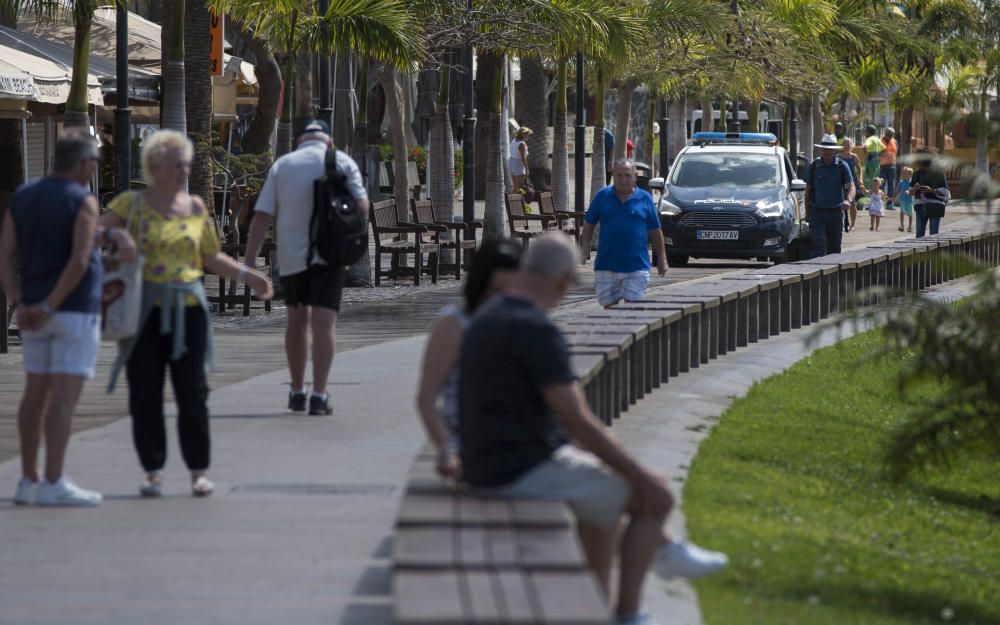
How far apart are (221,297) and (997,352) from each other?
10627 mm

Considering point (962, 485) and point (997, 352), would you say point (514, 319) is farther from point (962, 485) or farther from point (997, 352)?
point (962, 485)

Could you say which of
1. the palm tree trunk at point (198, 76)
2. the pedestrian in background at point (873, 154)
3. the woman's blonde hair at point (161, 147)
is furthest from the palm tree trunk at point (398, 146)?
the woman's blonde hair at point (161, 147)

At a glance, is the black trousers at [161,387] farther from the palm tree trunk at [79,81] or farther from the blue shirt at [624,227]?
the palm tree trunk at [79,81]

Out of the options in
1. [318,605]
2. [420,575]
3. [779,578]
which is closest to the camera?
[420,575]

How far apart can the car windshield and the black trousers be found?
1897cm

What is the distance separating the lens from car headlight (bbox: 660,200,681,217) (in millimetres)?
25594

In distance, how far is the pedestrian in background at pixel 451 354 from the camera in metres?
5.98

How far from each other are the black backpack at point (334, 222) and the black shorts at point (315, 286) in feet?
0.25

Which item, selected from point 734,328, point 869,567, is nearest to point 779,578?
point 869,567

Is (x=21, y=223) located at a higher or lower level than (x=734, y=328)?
higher

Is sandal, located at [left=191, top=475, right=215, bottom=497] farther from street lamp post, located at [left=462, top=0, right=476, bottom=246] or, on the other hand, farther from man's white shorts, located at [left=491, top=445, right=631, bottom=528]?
street lamp post, located at [left=462, top=0, right=476, bottom=246]

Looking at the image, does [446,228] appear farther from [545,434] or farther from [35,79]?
[545,434]

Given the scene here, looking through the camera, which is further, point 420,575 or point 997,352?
point 997,352

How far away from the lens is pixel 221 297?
1781 centimetres
